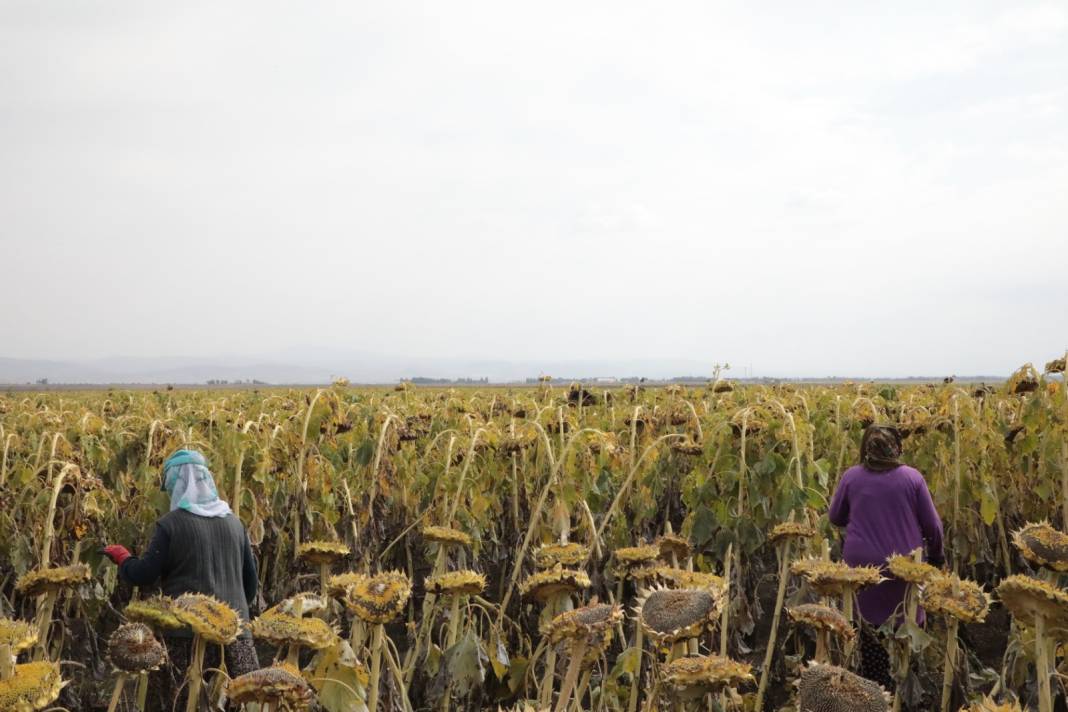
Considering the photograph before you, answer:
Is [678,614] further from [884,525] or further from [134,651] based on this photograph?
[884,525]

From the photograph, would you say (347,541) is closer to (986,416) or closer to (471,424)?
(471,424)

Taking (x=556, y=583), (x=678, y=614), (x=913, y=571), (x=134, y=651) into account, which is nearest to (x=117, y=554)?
(x=134, y=651)

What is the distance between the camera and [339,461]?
229 inches

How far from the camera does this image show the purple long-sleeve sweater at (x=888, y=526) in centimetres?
452

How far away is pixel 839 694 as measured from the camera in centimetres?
171

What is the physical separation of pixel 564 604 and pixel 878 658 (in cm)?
273

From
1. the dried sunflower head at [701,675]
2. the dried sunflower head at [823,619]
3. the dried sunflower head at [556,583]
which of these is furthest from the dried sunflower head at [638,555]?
the dried sunflower head at [701,675]

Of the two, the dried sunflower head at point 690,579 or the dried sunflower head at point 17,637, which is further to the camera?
the dried sunflower head at point 690,579

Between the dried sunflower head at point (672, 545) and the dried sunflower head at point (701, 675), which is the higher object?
the dried sunflower head at point (672, 545)

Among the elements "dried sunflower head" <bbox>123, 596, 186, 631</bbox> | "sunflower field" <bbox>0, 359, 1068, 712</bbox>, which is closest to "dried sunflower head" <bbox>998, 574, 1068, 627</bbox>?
"sunflower field" <bbox>0, 359, 1068, 712</bbox>

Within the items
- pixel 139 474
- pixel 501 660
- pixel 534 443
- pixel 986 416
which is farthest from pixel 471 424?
pixel 986 416

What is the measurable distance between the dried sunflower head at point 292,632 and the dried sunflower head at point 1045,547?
6.62 ft

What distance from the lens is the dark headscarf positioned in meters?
4.62

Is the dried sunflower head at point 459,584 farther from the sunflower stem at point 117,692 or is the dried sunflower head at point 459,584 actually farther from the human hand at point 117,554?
the human hand at point 117,554
